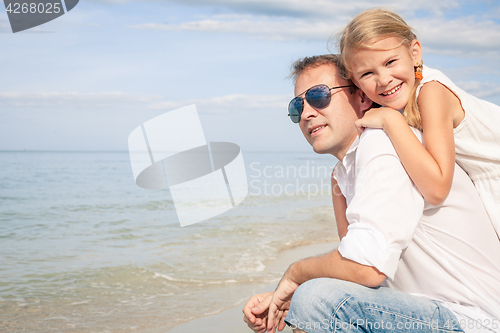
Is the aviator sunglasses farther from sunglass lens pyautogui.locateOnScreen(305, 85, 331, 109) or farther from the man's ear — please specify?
the man's ear

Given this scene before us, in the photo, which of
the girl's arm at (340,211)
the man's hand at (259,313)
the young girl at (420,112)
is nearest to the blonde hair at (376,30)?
the young girl at (420,112)

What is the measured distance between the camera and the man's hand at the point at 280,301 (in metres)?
2.07

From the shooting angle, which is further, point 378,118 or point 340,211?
point 340,211

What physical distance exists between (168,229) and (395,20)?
7.28 metres

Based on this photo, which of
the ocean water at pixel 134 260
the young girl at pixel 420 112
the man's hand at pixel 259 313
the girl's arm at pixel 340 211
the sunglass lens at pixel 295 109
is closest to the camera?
the young girl at pixel 420 112

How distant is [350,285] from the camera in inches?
66.4

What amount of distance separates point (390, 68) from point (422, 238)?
3.17 feet

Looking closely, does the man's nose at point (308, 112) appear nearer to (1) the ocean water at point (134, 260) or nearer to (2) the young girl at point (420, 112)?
(2) the young girl at point (420, 112)

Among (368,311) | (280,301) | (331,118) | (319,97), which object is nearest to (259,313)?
(280,301)

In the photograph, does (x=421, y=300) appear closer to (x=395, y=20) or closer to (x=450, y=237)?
(x=450, y=237)

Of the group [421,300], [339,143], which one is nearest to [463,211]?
[421,300]

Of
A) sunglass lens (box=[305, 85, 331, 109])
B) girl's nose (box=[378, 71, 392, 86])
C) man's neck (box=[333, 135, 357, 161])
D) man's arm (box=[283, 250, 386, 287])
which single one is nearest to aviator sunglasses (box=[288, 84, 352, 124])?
sunglass lens (box=[305, 85, 331, 109])

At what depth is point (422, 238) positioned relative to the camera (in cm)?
177

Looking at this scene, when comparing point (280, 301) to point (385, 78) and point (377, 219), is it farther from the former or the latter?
point (385, 78)
